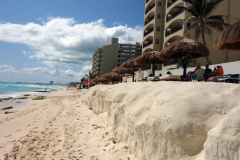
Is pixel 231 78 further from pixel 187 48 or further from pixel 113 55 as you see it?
pixel 113 55

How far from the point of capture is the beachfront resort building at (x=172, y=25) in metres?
17.5

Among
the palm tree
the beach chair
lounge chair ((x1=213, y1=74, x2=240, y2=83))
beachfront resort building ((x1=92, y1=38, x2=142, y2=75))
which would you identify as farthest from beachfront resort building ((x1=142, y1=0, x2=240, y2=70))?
beachfront resort building ((x1=92, y1=38, x2=142, y2=75))

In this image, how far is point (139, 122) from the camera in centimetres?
295

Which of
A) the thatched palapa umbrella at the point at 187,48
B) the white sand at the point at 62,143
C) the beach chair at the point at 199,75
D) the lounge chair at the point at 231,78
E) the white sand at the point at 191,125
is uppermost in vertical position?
the thatched palapa umbrella at the point at 187,48

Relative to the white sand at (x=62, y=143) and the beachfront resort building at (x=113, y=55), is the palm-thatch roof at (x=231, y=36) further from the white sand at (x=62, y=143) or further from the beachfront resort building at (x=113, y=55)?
the beachfront resort building at (x=113, y=55)

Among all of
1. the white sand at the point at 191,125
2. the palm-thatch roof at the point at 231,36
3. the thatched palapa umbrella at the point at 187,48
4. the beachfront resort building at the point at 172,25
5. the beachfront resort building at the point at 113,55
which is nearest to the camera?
the white sand at the point at 191,125

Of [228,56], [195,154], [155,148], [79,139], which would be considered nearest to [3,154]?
[79,139]

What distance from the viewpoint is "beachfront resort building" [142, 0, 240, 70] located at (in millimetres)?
17531

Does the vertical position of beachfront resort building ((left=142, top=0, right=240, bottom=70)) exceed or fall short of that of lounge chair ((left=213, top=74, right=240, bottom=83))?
it exceeds it

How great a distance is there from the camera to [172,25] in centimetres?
2173

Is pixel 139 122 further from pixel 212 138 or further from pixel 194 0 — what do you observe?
pixel 194 0

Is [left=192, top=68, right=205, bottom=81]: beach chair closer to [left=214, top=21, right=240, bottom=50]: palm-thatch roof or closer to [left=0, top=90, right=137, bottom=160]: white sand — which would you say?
[left=214, top=21, right=240, bottom=50]: palm-thatch roof

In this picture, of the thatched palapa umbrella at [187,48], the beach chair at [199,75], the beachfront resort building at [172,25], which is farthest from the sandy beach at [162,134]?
the beachfront resort building at [172,25]

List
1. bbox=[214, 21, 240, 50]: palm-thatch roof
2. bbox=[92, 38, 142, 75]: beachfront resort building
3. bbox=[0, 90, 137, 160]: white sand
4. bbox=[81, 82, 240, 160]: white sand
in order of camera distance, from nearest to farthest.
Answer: bbox=[81, 82, 240, 160]: white sand < bbox=[0, 90, 137, 160]: white sand < bbox=[214, 21, 240, 50]: palm-thatch roof < bbox=[92, 38, 142, 75]: beachfront resort building
